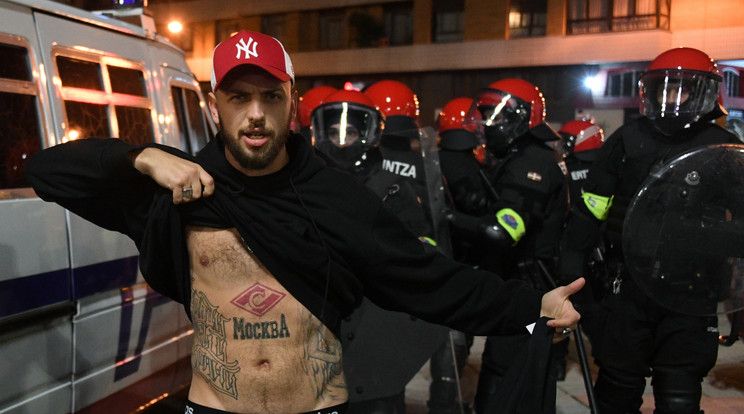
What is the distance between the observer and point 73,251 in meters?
3.29

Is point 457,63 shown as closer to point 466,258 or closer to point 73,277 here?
point 466,258

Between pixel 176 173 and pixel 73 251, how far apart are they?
4.65 feet

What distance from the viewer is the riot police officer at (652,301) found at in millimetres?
3756

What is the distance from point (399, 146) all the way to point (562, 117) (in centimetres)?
1896

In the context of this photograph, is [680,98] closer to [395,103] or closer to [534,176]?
[534,176]

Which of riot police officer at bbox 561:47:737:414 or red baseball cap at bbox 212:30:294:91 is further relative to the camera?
riot police officer at bbox 561:47:737:414

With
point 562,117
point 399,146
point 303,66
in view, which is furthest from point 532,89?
point 303,66

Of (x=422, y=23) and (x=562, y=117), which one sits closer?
(x=562, y=117)

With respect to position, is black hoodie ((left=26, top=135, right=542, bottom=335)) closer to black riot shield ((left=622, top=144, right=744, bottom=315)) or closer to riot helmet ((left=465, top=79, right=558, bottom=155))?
black riot shield ((left=622, top=144, right=744, bottom=315))

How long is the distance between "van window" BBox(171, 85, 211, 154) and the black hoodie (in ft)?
7.38

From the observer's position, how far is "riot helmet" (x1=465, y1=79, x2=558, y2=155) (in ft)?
15.9

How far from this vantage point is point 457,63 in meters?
24.2

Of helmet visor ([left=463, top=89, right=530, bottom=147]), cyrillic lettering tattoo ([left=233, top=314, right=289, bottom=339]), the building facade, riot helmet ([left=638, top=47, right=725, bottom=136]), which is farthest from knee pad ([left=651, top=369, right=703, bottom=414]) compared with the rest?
the building facade


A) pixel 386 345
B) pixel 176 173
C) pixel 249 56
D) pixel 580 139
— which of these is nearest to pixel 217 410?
pixel 176 173
